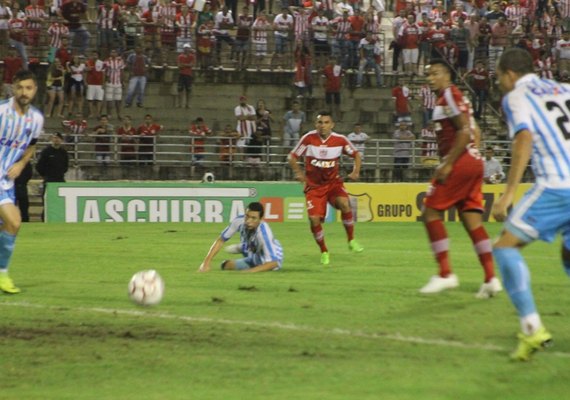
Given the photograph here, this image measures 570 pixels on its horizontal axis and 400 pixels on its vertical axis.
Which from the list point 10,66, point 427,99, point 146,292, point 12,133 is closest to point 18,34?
point 10,66

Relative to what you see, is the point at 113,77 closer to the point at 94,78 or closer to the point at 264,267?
the point at 94,78

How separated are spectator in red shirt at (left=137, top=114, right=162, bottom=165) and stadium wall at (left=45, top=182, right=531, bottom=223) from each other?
2.60m

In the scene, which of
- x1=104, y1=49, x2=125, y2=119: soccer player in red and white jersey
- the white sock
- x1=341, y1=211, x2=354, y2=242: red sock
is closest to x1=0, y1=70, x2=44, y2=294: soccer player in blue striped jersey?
the white sock

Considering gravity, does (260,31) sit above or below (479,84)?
above

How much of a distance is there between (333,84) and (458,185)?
2111cm

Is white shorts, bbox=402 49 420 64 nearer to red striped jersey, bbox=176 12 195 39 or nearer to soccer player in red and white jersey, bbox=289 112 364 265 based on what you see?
red striped jersey, bbox=176 12 195 39

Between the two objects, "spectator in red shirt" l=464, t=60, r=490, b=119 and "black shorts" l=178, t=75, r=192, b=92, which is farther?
"spectator in red shirt" l=464, t=60, r=490, b=119

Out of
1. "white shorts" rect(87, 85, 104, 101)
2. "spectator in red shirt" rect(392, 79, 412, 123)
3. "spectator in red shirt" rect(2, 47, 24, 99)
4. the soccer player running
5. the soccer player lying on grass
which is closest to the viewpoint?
the soccer player running

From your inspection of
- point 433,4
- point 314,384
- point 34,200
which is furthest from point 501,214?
point 433,4

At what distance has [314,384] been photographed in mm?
7426

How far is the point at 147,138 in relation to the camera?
30500 millimetres

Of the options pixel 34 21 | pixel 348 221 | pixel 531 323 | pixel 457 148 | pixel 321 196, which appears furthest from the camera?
pixel 34 21

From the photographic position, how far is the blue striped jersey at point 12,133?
12.1 metres

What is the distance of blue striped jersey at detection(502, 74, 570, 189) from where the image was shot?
8047 mm
